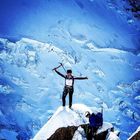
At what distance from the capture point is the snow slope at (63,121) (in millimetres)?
12508

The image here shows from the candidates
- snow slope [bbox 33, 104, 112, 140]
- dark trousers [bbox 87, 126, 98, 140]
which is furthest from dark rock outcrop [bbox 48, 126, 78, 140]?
dark trousers [bbox 87, 126, 98, 140]

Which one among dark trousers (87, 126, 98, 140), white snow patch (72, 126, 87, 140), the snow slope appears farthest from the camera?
dark trousers (87, 126, 98, 140)

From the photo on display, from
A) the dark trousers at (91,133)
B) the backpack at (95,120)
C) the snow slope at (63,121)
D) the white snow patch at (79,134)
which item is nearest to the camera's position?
the white snow patch at (79,134)

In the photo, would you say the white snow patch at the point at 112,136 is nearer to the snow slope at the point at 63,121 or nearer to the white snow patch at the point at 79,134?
the snow slope at the point at 63,121

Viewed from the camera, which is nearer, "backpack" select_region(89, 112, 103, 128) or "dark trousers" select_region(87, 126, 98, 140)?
"backpack" select_region(89, 112, 103, 128)

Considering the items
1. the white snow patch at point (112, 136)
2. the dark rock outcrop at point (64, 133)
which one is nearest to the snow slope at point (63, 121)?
Answer: the dark rock outcrop at point (64, 133)

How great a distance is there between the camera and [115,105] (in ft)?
157

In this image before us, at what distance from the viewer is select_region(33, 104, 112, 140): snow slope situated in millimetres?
12508

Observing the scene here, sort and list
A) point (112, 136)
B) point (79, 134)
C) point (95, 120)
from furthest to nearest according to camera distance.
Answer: point (95, 120)
point (112, 136)
point (79, 134)

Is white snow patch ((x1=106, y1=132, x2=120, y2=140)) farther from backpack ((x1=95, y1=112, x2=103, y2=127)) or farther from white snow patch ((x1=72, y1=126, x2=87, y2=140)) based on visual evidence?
white snow patch ((x1=72, y1=126, x2=87, y2=140))

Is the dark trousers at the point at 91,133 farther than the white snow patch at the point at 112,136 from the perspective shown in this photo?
Yes

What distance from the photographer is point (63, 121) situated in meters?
12.8

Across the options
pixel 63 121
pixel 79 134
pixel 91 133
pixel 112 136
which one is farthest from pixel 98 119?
pixel 63 121

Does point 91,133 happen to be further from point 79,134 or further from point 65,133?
point 65,133
